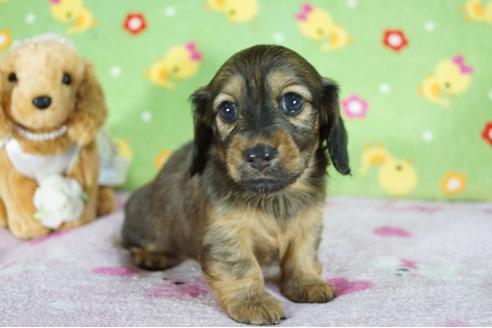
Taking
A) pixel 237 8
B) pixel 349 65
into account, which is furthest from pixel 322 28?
pixel 237 8

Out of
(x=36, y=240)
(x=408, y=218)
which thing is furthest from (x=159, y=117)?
(x=408, y=218)

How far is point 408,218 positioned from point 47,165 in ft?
6.14

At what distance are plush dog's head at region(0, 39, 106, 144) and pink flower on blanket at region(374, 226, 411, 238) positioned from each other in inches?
59.1

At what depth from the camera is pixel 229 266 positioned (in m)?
1.96

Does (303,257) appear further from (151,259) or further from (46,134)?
(46,134)

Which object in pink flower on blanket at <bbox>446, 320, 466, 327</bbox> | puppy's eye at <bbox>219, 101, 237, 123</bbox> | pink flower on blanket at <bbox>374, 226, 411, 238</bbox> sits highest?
puppy's eye at <bbox>219, 101, 237, 123</bbox>

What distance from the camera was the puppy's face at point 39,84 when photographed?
274 centimetres

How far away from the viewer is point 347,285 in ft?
7.19

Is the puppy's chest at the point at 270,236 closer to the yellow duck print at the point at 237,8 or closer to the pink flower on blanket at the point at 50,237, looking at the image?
the pink flower on blanket at the point at 50,237

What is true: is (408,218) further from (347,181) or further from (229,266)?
(229,266)

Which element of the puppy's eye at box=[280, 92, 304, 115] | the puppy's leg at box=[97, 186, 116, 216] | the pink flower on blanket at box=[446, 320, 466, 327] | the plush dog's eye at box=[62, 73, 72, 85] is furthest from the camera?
the puppy's leg at box=[97, 186, 116, 216]

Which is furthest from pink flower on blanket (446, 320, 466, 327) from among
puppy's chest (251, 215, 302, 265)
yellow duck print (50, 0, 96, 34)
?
yellow duck print (50, 0, 96, 34)

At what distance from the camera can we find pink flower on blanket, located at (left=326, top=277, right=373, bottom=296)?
2.12m

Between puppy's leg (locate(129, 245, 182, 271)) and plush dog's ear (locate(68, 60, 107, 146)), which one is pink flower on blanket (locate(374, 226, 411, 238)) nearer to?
puppy's leg (locate(129, 245, 182, 271))
